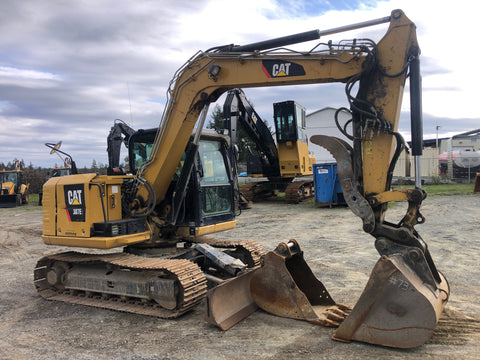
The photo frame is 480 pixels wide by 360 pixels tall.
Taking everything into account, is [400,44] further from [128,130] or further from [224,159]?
[128,130]

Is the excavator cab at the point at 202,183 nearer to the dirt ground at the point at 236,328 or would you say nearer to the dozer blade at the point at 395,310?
the dirt ground at the point at 236,328

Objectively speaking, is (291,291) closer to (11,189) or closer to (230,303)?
(230,303)

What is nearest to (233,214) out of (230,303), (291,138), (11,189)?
(230,303)

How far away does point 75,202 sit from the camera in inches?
235

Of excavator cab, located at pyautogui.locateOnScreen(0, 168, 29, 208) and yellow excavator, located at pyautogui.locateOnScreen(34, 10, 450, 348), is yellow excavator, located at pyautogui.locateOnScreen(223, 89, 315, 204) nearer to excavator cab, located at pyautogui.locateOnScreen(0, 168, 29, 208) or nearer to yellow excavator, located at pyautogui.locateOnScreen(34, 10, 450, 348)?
yellow excavator, located at pyautogui.locateOnScreen(34, 10, 450, 348)

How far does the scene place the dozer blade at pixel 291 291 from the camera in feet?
15.4

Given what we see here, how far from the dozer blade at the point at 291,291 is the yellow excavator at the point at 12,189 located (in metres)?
21.1

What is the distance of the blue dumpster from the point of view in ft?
50.6

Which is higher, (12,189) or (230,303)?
(12,189)

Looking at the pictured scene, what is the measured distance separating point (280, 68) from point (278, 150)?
12488 millimetres

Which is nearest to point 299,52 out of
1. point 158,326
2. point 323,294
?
point 323,294

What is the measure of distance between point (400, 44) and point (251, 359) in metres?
3.46

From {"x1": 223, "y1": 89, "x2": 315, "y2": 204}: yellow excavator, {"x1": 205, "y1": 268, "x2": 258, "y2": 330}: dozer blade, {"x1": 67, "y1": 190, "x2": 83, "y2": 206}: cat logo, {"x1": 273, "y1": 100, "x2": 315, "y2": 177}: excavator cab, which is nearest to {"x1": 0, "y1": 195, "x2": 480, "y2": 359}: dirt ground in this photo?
{"x1": 205, "y1": 268, "x2": 258, "y2": 330}: dozer blade

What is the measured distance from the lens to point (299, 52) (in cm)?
485
